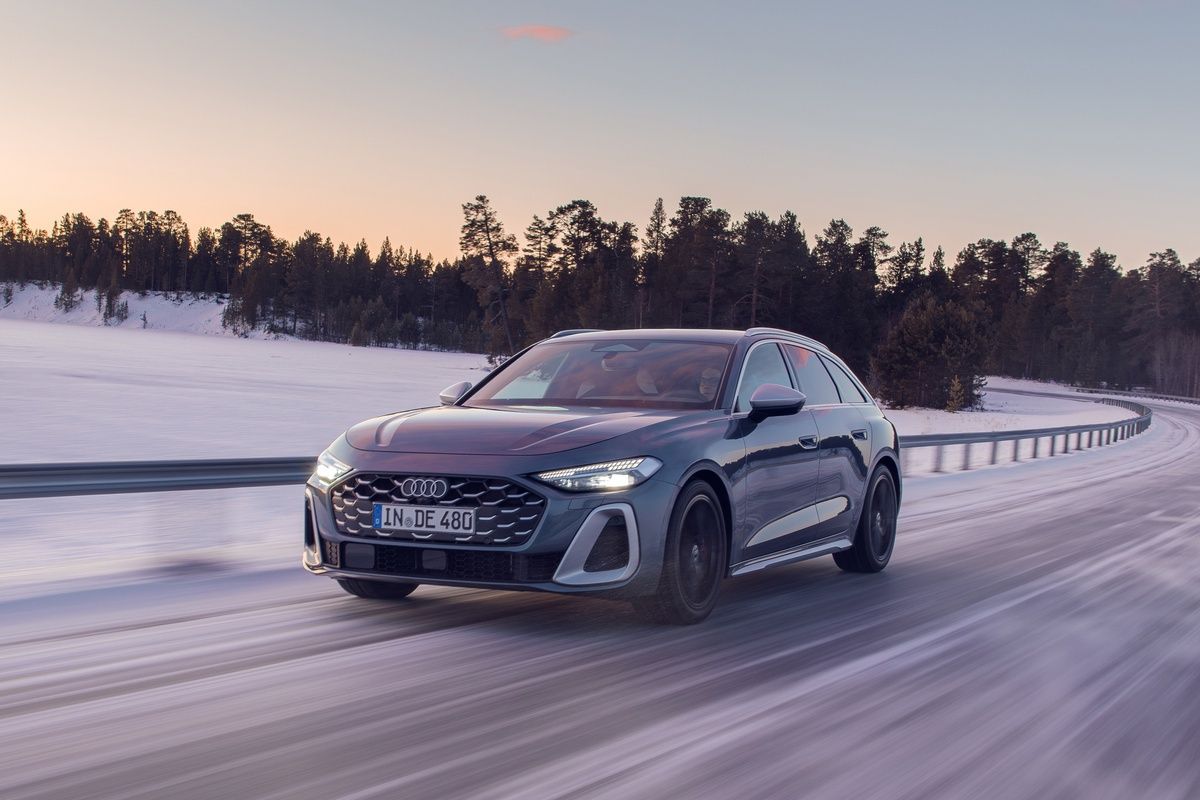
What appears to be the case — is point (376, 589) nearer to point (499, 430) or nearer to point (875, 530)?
point (499, 430)

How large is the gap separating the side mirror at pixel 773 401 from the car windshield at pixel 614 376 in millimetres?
242

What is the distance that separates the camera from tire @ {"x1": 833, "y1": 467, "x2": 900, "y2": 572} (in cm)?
889

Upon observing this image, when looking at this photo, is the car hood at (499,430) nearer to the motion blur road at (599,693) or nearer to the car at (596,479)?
the car at (596,479)

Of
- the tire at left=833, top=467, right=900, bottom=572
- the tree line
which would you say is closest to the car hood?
the tire at left=833, top=467, right=900, bottom=572

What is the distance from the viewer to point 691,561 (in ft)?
21.3

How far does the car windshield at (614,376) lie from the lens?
23.5ft

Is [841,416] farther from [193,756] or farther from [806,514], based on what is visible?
[193,756]

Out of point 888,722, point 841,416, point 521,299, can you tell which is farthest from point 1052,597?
point 521,299

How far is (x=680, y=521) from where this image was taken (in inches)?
246

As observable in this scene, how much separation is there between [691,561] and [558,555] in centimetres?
90

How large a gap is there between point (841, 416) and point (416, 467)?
3.54 metres

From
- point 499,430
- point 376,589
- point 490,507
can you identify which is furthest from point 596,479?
point 376,589

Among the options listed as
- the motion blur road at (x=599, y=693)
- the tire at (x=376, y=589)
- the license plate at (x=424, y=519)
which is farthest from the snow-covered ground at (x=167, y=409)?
the license plate at (x=424, y=519)

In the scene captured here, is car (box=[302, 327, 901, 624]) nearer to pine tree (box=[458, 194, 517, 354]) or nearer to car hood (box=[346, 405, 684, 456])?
car hood (box=[346, 405, 684, 456])
